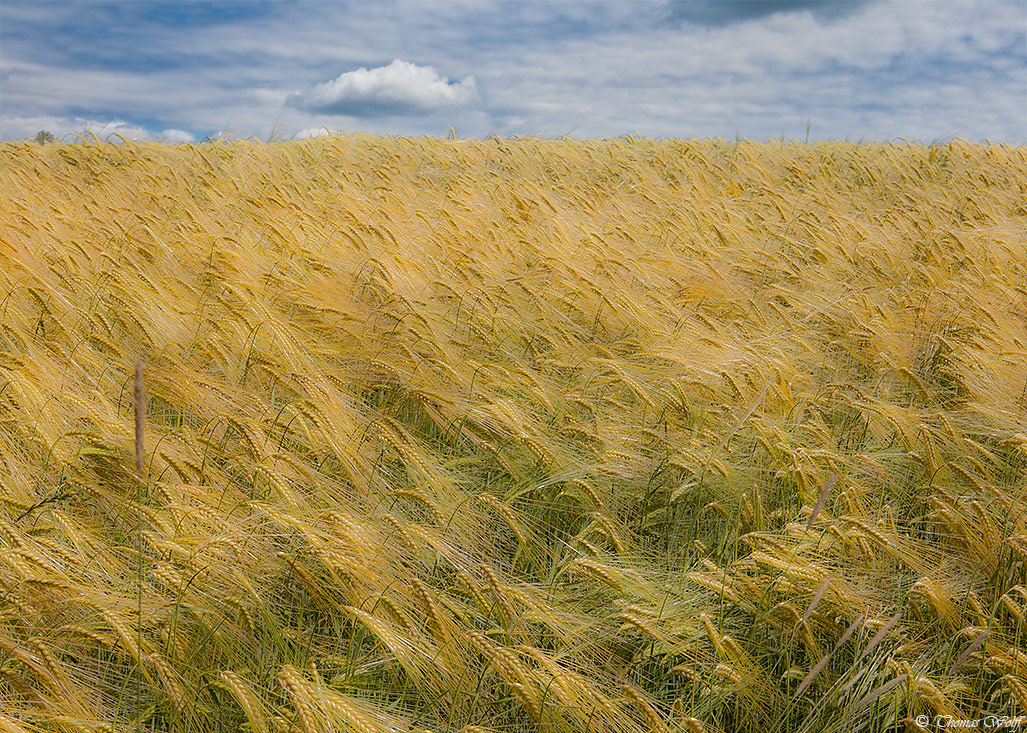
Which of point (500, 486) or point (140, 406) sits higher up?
point (140, 406)

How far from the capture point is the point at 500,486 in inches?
79.8

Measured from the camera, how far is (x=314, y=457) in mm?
2080

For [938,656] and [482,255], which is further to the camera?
[482,255]

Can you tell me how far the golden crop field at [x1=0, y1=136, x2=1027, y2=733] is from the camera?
4.58ft

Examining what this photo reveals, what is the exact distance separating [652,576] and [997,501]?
3.16ft

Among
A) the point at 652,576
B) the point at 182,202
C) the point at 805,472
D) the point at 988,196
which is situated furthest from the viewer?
the point at 988,196

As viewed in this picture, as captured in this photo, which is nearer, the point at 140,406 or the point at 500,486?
the point at 140,406

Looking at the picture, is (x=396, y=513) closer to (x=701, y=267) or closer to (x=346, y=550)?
(x=346, y=550)

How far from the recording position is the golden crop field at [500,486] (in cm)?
140

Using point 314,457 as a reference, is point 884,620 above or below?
below

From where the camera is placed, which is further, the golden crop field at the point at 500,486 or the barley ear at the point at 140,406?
the golden crop field at the point at 500,486

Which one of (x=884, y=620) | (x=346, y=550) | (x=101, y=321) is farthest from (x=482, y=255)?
(x=884, y=620)

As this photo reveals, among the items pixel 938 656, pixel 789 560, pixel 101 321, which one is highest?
pixel 101 321

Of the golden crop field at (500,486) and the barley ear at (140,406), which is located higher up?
the barley ear at (140,406)
